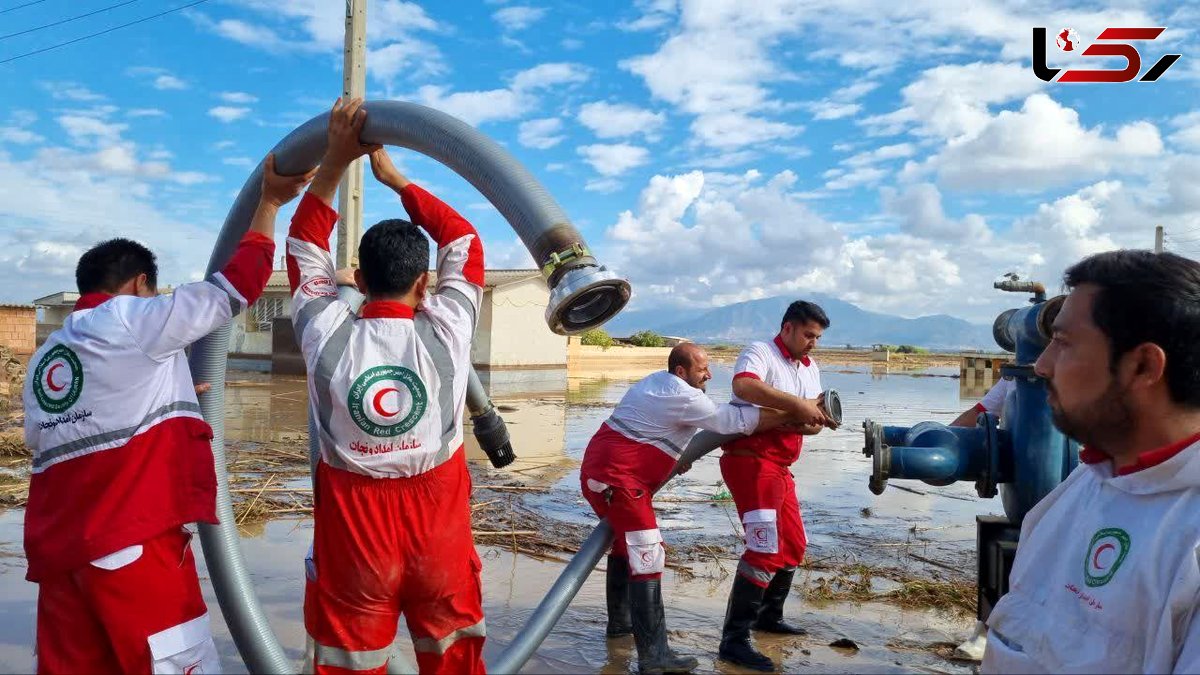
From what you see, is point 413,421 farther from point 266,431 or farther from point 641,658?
point 266,431

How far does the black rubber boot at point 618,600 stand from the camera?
16.1 feet

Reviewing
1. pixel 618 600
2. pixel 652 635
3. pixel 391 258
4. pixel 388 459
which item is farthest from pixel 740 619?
pixel 391 258

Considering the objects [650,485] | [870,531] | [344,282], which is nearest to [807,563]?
[870,531]

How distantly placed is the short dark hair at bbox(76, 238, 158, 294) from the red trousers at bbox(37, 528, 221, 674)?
0.88 m

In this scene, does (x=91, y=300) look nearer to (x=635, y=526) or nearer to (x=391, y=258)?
(x=391, y=258)

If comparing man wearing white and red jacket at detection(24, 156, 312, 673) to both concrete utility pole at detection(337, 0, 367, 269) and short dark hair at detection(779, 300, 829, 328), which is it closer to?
short dark hair at detection(779, 300, 829, 328)

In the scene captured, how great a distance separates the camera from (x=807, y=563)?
643 cm

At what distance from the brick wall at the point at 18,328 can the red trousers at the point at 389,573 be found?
26.6m

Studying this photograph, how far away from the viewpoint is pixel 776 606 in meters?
5.06

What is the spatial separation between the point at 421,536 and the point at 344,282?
1.47 m

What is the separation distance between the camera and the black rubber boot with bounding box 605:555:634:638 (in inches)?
193

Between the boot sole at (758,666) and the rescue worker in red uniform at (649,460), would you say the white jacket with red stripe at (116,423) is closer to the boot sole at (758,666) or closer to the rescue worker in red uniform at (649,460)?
the rescue worker in red uniform at (649,460)

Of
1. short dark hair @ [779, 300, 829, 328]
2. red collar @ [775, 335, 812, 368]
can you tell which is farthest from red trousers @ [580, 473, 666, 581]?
short dark hair @ [779, 300, 829, 328]

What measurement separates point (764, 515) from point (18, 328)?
2671 cm
